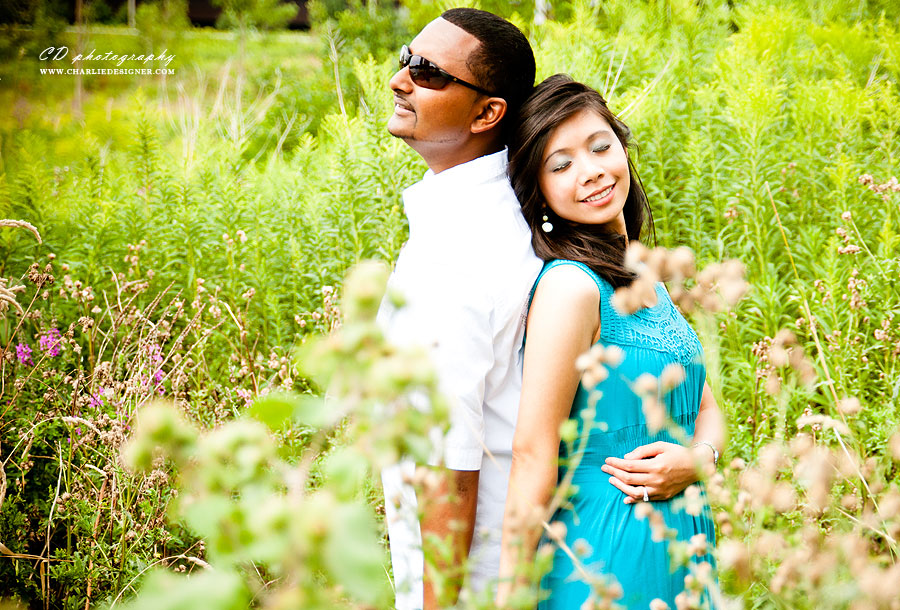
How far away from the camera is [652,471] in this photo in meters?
1.65

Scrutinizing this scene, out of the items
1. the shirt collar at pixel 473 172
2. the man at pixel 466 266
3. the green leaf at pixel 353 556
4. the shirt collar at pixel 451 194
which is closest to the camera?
the green leaf at pixel 353 556

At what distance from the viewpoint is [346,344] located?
0.58m

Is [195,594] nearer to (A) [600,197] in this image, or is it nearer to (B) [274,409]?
(B) [274,409]

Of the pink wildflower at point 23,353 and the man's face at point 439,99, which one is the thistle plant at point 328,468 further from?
the pink wildflower at point 23,353

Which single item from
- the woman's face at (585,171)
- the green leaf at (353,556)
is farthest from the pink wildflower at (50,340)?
the green leaf at (353,556)

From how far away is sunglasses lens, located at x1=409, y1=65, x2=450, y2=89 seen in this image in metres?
1.88

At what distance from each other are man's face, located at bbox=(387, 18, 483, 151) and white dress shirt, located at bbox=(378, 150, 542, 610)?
111 mm

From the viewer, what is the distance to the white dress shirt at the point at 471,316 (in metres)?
1.53

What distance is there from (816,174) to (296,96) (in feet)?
21.9

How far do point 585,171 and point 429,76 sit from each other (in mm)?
488

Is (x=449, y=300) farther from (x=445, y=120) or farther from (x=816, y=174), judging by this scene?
(x=816, y=174)

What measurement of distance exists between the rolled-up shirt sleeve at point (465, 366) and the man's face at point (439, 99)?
0.56 metres

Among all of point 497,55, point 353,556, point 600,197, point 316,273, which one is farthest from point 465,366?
point 316,273

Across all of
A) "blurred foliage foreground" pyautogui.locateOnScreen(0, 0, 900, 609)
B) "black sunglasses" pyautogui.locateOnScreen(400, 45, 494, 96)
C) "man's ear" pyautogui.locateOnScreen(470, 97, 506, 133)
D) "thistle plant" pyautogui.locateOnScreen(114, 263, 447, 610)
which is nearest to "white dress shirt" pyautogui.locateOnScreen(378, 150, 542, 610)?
"man's ear" pyautogui.locateOnScreen(470, 97, 506, 133)
